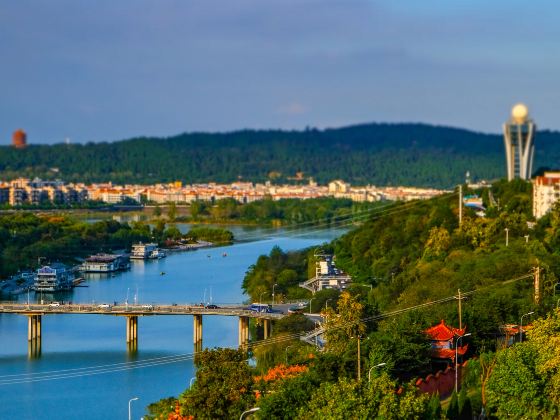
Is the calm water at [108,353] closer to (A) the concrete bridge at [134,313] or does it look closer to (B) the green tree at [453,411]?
(A) the concrete bridge at [134,313]

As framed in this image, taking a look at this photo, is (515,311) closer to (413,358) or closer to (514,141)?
(413,358)

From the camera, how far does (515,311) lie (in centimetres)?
1884

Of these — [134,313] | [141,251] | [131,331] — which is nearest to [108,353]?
[131,331]

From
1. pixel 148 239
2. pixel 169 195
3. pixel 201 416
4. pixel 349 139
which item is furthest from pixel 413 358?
pixel 349 139

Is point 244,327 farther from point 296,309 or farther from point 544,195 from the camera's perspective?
point 544,195

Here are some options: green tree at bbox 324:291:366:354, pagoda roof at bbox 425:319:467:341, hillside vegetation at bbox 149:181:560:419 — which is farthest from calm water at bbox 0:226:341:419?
pagoda roof at bbox 425:319:467:341

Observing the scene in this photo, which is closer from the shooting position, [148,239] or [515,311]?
[515,311]

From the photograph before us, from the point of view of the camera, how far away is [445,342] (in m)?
17.0

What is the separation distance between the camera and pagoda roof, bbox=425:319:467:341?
1702 centimetres

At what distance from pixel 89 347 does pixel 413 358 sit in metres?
8.83

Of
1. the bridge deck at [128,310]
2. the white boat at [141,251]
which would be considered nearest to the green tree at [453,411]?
the bridge deck at [128,310]

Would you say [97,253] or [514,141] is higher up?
[514,141]

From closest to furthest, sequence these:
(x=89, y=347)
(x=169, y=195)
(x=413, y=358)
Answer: (x=413, y=358) < (x=89, y=347) < (x=169, y=195)

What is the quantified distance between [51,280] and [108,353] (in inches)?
422
